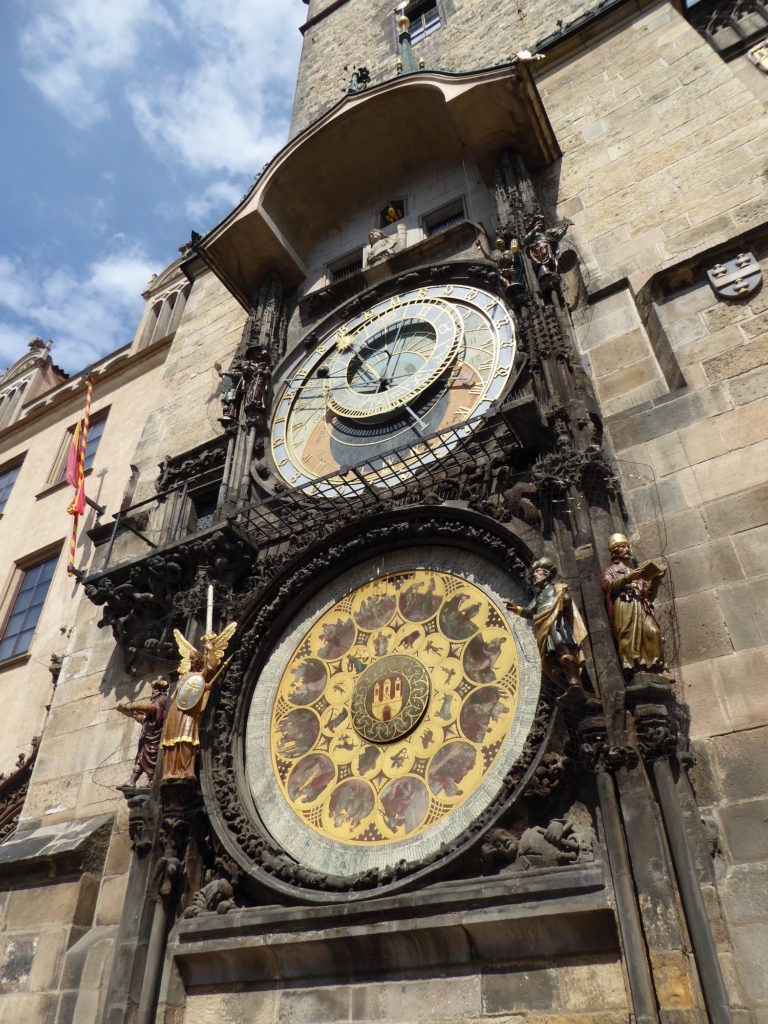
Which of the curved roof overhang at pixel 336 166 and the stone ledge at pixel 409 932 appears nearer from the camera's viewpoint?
the stone ledge at pixel 409 932

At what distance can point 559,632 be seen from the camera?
192 inches

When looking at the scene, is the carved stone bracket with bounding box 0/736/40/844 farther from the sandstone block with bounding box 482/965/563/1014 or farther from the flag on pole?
the sandstone block with bounding box 482/965/563/1014

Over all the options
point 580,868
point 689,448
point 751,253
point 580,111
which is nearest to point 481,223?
point 580,111

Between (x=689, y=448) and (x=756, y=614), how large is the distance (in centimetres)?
A: 158

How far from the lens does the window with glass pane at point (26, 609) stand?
12219mm

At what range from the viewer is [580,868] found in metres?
4.52

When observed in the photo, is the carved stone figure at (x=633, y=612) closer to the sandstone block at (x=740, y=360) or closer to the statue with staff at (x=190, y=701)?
the sandstone block at (x=740, y=360)

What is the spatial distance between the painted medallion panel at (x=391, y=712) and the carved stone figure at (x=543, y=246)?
10.2ft

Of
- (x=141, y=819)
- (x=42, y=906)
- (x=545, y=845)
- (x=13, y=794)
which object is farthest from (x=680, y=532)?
(x=13, y=794)

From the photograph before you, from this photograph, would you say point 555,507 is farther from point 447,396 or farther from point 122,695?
point 122,695

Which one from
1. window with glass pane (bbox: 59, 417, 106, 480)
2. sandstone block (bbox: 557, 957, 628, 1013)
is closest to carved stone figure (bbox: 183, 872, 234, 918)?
sandstone block (bbox: 557, 957, 628, 1013)

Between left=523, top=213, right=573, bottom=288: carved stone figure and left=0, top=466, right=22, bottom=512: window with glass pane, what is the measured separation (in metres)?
11.9

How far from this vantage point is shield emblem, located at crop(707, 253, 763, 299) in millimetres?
6664

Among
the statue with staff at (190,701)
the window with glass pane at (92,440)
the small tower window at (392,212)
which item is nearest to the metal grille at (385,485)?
the statue with staff at (190,701)
